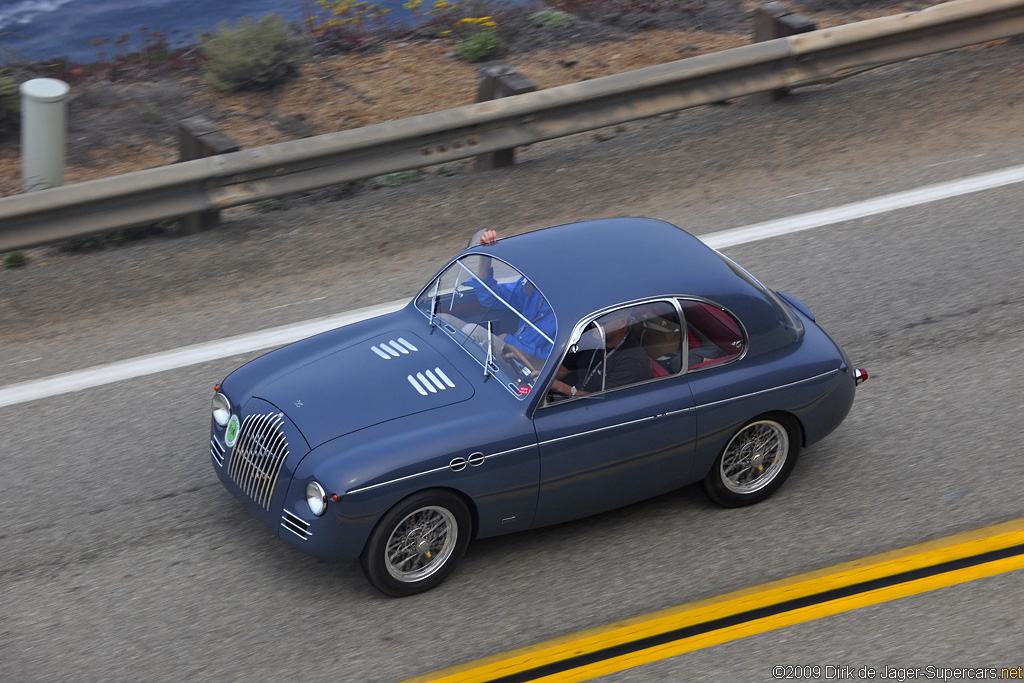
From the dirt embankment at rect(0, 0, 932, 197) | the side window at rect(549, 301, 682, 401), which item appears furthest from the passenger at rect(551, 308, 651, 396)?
the dirt embankment at rect(0, 0, 932, 197)

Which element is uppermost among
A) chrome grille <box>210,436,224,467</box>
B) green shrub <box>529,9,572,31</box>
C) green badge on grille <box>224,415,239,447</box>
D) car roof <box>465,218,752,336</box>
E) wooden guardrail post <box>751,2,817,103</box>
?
wooden guardrail post <box>751,2,817,103</box>

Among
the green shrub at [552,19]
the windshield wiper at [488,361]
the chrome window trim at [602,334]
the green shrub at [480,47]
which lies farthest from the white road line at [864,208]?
the green shrub at [552,19]

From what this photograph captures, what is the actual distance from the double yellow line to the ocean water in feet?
45.2

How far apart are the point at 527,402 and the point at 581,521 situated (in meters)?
0.95

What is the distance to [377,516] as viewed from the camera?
538cm

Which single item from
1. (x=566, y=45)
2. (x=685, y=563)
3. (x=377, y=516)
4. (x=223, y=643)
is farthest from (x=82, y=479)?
(x=566, y=45)

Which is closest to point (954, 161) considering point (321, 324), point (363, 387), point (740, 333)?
point (740, 333)

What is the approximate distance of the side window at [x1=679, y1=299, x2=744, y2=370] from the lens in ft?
20.0

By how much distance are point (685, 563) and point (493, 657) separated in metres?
1.23

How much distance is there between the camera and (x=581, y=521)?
6.32 meters

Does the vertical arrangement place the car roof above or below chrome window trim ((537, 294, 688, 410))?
above

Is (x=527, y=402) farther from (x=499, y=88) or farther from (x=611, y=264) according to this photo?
(x=499, y=88)

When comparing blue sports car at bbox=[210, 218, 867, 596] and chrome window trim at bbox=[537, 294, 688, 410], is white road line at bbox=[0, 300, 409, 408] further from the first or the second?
chrome window trim at bbox=[537, 294, 688, 410]

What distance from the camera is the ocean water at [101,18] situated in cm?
1859
